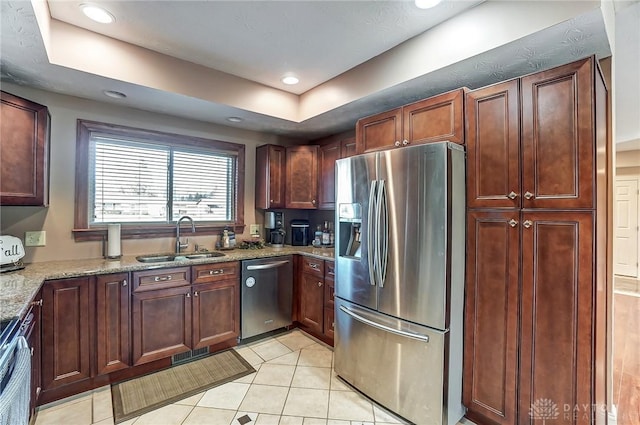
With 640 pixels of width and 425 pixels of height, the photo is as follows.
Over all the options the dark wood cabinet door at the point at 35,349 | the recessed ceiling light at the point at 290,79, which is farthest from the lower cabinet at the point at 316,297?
the dark wood cabinet door at the point at 35,349

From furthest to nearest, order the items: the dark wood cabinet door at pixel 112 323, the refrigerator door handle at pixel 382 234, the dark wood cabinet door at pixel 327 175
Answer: the dark wood cabinet door at pixel 327 175
the dark wood cabinet door at pixel 112 323
the refrigerator door handle at pixel 382 234

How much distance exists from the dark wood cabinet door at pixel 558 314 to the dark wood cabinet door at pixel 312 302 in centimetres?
176

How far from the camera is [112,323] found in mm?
2254

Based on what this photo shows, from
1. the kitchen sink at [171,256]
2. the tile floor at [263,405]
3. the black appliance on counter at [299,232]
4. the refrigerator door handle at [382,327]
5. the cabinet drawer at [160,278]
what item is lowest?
the tile floor at [263,405]

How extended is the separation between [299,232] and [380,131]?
71.9 inches

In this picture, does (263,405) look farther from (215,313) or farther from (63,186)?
(63,186)

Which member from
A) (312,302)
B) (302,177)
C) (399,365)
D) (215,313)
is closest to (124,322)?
(215,313)

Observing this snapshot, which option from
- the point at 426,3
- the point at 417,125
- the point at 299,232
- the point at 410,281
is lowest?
the point at 410,281

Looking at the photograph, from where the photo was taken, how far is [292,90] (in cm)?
311

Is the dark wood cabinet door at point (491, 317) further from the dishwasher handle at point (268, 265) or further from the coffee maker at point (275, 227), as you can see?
the coffee maker at point (275, 227)

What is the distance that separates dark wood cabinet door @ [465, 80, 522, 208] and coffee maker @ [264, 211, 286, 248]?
91.2 inches

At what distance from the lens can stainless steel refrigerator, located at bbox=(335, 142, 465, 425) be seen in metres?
1.82

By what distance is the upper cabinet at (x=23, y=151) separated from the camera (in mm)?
1989

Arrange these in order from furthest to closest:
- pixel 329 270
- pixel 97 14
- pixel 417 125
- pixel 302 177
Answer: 1. pixel 302 177
2. pixel 329 270
3. pixel 417 125
4. pixel 97 14
